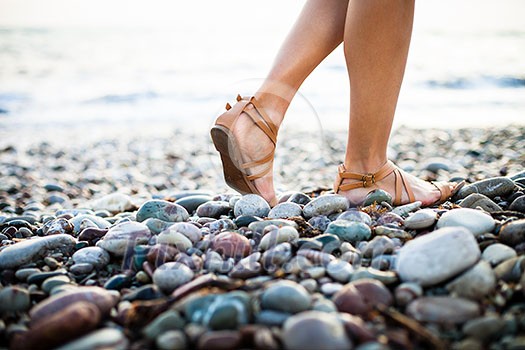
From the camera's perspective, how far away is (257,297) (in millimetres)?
1203

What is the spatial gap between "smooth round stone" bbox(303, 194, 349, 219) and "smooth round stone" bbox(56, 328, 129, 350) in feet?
3.45

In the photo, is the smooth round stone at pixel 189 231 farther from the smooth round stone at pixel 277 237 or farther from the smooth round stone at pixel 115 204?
the smooth round stone at pixel 115 204

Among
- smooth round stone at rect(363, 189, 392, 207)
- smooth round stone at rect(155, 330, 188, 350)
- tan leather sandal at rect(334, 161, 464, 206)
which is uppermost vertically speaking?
tan leather sandal at rect(334, 161, 464, 206)

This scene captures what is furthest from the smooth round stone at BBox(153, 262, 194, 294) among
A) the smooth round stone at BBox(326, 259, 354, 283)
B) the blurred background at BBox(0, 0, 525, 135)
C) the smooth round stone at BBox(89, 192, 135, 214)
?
the smooth round stone at BBox(89, 192, 135, 214)

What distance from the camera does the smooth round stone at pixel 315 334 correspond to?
98cm

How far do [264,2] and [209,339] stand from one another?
15.7 m

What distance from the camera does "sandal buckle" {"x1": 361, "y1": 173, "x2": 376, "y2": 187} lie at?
210 cm

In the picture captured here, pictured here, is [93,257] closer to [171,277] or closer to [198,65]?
[171,277]

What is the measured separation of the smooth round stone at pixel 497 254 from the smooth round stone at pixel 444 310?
0.27 meters

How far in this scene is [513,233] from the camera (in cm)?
148

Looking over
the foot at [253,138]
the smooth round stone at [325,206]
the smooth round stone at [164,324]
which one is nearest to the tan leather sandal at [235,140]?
the foot at [253,138]

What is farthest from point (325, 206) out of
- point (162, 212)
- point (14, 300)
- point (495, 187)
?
point (14, 300)

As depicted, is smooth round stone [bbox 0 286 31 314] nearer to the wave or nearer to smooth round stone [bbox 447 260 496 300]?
smooth round stone [bbox 447 260 496 300]

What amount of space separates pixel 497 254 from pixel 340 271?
475mm
